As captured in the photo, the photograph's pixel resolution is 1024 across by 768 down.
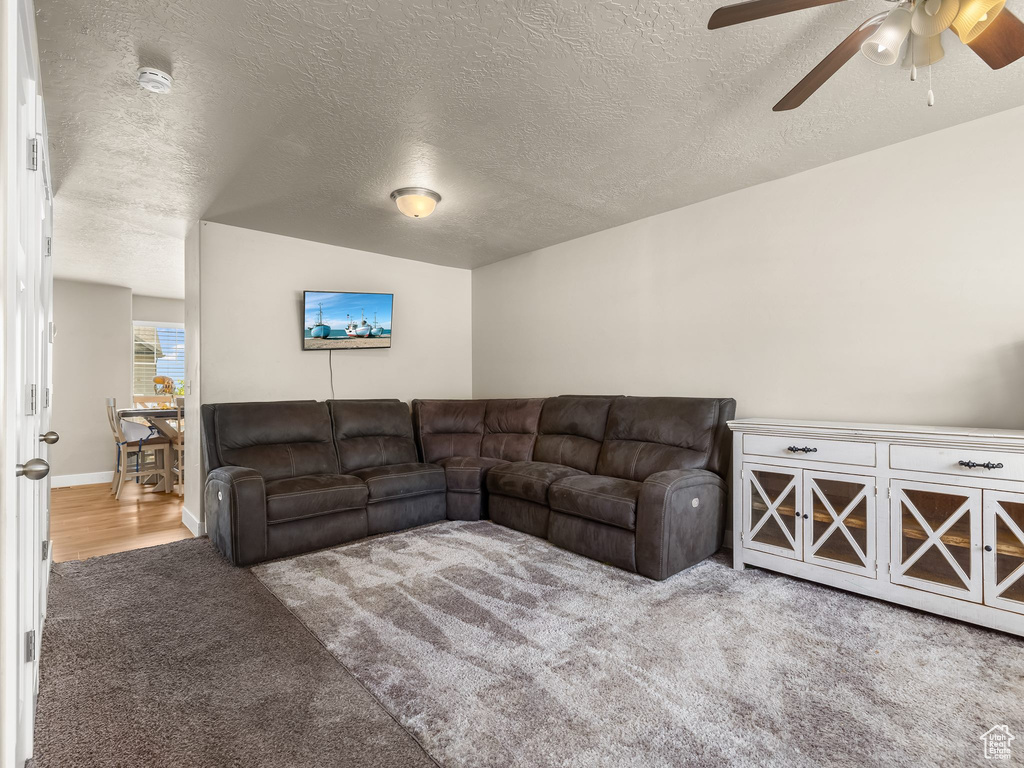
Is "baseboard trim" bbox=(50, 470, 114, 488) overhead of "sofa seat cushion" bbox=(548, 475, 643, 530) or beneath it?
beneath

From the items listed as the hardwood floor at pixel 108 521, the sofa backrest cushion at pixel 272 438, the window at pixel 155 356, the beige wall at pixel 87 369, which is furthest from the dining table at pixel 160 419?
the sofa backrest cushion at pixel 272 438

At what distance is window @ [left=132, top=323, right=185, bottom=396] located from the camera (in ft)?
22.6

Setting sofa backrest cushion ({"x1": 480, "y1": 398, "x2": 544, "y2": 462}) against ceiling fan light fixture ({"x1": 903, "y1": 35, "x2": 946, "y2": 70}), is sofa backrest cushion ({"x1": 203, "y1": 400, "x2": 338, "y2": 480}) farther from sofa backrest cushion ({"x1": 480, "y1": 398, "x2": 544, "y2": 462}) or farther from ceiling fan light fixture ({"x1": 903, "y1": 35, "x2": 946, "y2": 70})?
ceiling fan light fixture ({"x1": 903, "y1": 35, "x2": 946, "y2": 70})

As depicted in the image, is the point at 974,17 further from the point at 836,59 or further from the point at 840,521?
the point at 840,521

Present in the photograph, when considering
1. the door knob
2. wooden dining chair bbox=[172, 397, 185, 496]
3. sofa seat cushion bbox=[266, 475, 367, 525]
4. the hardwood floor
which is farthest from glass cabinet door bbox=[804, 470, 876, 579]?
wooden dining chair bbox=[172, 397, 185, 496]

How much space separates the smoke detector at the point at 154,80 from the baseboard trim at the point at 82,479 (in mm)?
5530

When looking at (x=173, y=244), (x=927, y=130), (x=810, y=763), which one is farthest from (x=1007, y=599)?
(x=173, y=244)

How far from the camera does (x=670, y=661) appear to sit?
199 centimetres

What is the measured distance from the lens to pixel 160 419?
5.66 m

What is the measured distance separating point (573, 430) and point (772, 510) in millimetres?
1589

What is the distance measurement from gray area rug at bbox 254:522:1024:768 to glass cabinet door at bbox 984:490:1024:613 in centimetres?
18

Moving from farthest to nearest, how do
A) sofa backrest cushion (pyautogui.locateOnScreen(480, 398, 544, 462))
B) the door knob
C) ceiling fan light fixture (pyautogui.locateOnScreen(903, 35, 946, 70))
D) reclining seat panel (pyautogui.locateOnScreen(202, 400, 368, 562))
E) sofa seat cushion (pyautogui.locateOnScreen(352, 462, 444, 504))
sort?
sofa backrest cushion (pyautogui.locateOnScreen(480, 398, 544, 462))
sofa seat cushion (pyautogui.locateOnScreen(352, 462, 444, 504))
reclining seat panel (pyautogui.locateOnScreen(202, 400, 368, 562))
ceiling fan light fixture (pyautogui.locateOnScreen(903, 35, 946, 70))
the door knob

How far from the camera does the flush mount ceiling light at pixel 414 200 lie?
3270 mm

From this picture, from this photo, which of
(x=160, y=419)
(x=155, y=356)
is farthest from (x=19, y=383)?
(x=155, y=356)
